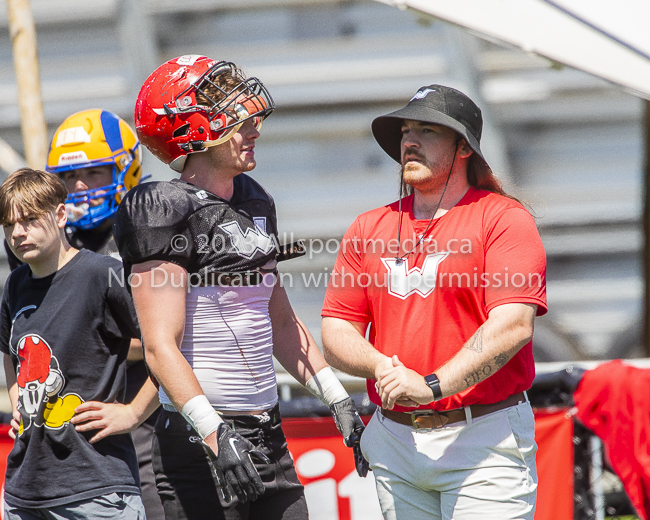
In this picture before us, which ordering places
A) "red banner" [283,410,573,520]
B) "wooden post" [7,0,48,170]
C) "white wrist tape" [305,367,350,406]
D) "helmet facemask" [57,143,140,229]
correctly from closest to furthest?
"white wrist tape" [305,367,350,406]
"helmet facemask" [57,143,140,229]
"red banner" [283,410,573,520]
"wooden post" [7,0,48,170]

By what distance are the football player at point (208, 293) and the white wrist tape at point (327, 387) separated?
10.1 inches

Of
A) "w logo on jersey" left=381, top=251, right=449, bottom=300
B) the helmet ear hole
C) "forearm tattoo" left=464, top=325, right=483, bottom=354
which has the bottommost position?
"forearm tattoo" left=464, top=325, right=483, bottom=354

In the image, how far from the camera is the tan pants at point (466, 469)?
8.14ft

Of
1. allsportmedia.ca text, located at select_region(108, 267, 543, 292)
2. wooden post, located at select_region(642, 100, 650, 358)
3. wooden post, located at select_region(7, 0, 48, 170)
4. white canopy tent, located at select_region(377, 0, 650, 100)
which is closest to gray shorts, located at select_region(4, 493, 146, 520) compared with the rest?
allsportmedia.ca text, located at select_region(108, 267, 543, 292)

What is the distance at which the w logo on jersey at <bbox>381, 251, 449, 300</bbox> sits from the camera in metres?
2.60

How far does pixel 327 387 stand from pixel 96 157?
1.74m

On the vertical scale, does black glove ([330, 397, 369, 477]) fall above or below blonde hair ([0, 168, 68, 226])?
below

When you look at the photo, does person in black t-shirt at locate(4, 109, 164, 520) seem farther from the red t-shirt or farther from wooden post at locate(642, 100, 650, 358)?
wooden post at locate(642, 100, 650, 358)

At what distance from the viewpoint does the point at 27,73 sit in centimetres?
451

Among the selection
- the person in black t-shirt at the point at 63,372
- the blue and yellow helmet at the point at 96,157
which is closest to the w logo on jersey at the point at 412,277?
the person in black t-shirt at the point at 63,372

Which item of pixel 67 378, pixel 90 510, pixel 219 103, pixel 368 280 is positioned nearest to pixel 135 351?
pixel 67 378

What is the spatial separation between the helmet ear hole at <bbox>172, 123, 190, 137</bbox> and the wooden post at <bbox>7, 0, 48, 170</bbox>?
2.34 m

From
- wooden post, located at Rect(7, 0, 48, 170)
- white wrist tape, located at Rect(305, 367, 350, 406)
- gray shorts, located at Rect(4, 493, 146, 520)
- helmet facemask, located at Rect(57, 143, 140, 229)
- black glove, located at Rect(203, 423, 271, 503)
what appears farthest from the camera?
wooden post, located at Rect(7, 0, 48, 170)

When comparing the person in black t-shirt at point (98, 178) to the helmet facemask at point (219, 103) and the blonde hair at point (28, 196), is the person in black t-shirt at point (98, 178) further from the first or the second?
the helmet facemask at point (219, 103)
